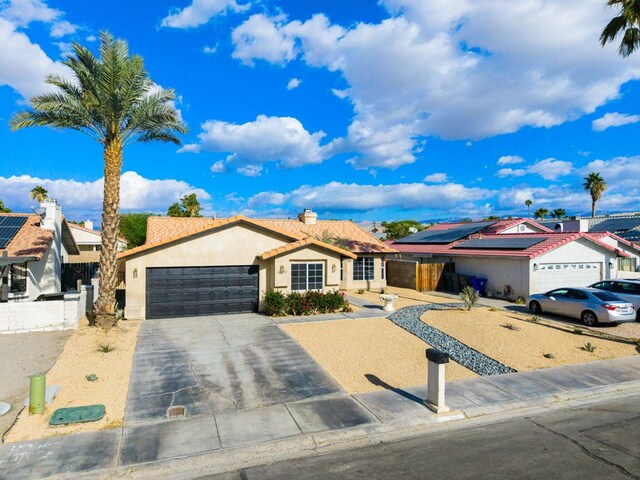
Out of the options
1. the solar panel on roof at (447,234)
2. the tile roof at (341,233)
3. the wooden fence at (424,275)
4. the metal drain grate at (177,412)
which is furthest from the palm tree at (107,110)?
the solar panel on roof at (447,234)

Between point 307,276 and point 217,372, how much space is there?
29.6ft

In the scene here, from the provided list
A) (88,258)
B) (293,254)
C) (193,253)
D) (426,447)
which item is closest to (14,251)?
(193,253)

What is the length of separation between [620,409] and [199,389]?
31.6ft

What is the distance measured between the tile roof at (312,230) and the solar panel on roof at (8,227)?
6320 millimetres

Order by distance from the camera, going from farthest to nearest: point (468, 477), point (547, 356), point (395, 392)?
1. point (547, 356)
2. point (395, 392)
3. point (468, 477)

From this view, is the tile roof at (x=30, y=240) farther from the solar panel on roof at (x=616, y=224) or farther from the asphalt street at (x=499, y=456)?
the solar panel on roof at (x=616, y=224)

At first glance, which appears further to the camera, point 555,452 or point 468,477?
point 555,452

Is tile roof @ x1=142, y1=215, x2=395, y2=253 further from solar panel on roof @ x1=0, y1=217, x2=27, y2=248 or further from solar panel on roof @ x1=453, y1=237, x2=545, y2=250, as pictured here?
solar panel on roof @ x1=0, y1=217, x2=27, y2=248

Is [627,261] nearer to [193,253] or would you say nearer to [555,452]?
[555,452]

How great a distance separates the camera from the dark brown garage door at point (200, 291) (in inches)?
699

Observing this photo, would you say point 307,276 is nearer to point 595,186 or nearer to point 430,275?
point 430,275

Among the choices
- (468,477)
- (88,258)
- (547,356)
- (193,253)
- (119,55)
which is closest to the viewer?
(468,477)

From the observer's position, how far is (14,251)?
746 inches

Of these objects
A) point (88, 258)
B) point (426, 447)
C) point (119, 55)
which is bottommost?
point (426, 447)
